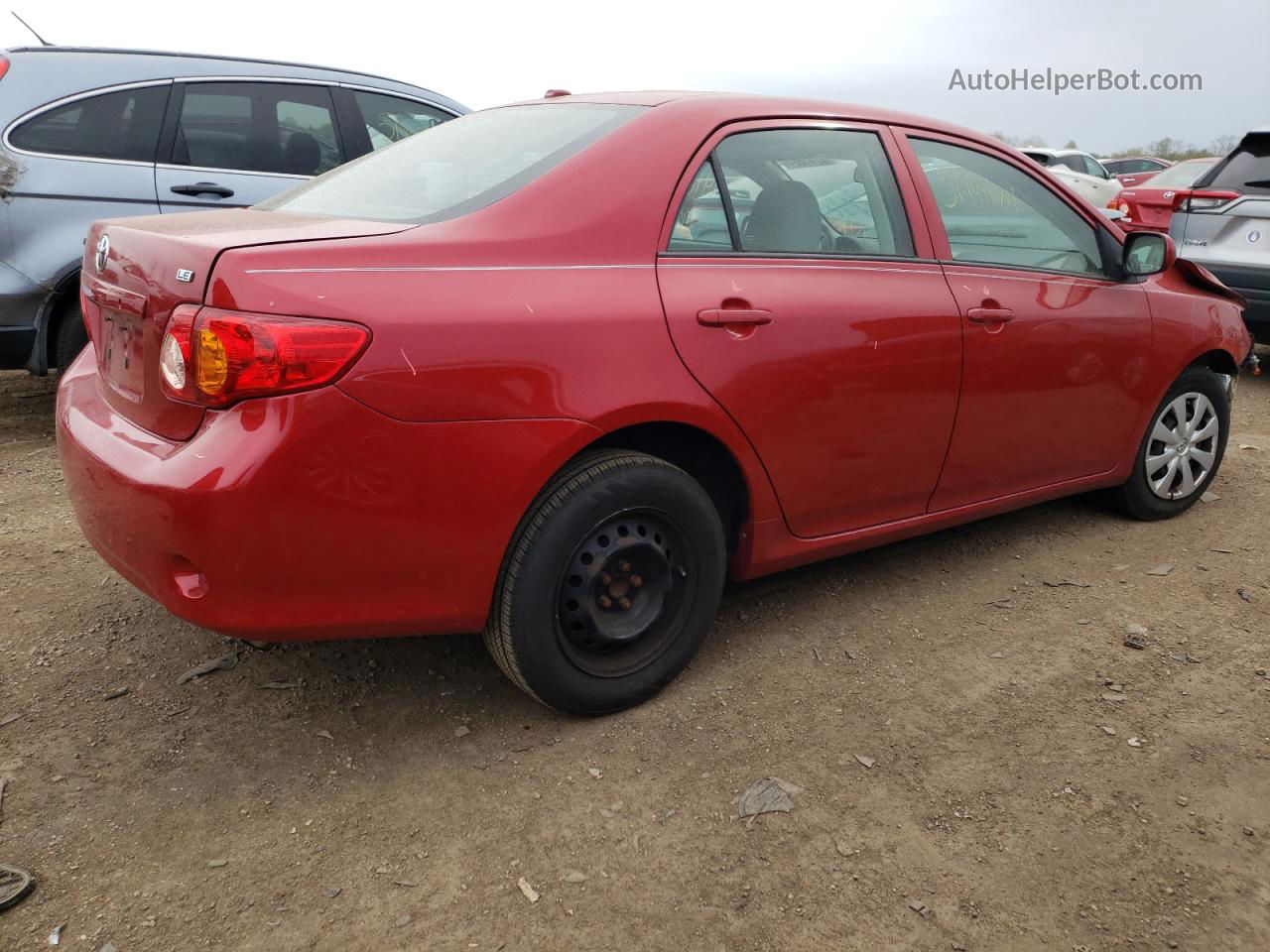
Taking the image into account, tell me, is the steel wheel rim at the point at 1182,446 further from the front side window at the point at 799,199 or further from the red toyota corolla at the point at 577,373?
the front side window at the point at 799,199

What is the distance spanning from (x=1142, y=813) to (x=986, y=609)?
111 cm

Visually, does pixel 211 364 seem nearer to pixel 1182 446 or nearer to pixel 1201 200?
pixel 1182 446

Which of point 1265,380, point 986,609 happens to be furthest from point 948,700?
point 1265,380

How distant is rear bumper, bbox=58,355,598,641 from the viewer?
6.83ft

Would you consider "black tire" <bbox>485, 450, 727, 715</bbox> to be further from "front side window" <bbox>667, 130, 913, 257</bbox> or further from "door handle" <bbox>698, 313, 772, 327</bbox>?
"front side window" <bbox>667, 130, 913, 257</bbox>

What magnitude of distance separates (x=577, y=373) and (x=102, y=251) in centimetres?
123

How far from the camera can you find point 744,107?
2.91m

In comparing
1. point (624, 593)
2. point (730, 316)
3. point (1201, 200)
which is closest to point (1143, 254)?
point (730, 316)

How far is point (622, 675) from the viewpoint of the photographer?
269cm

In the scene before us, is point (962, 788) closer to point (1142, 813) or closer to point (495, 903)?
point (1142, 813)

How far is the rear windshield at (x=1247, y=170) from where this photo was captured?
6887 millimetres

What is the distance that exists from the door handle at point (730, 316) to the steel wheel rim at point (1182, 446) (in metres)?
2.19

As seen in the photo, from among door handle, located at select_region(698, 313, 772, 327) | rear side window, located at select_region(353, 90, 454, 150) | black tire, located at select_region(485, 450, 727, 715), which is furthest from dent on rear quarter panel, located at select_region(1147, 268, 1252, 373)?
rear side window, located at select_region(353, 90, 454, 150)

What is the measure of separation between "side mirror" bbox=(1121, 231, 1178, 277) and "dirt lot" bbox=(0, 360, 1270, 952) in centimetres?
115
